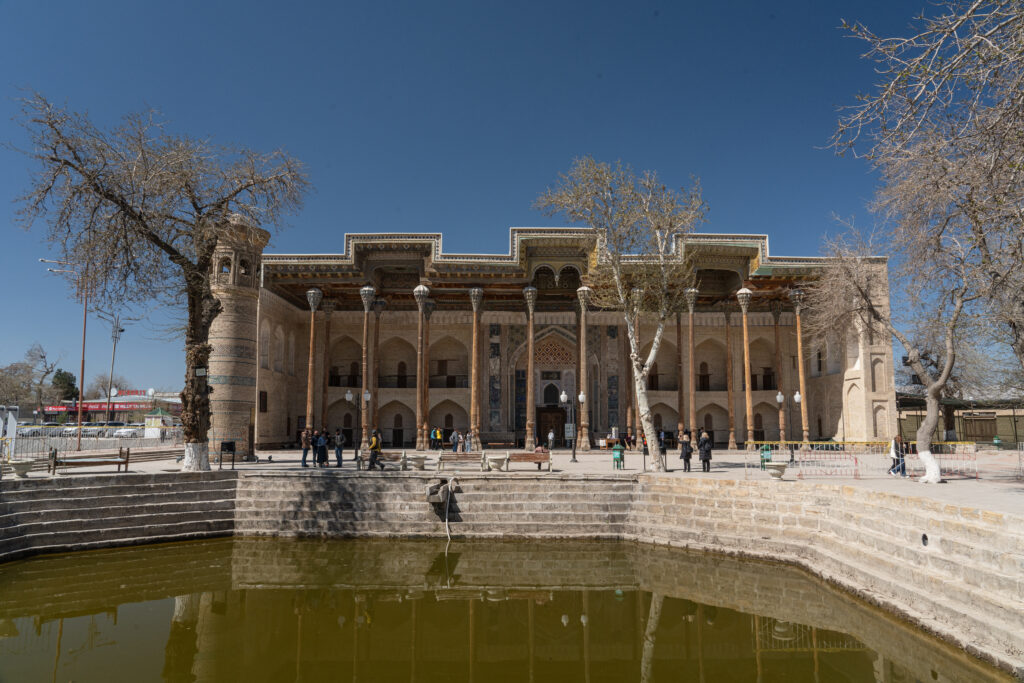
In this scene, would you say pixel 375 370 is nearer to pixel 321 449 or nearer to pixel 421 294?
pixel 421 294

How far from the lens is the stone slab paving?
901 cm

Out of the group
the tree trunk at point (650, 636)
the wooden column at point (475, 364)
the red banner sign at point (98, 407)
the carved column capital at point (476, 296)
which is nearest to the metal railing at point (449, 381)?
the wooden column at point (475, 364)

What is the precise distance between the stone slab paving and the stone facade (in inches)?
153

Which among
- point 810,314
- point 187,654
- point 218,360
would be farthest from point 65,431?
point 810,314

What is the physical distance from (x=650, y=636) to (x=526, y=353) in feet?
65.5

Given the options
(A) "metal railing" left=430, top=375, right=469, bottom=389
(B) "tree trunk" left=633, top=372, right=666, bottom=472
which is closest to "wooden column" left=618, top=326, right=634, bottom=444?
(A) "metal railing" left=430, top=375, right=469, bottom=389

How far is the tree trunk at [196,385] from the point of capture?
13.2 metres

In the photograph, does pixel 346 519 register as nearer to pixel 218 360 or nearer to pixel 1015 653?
pixel 218 360

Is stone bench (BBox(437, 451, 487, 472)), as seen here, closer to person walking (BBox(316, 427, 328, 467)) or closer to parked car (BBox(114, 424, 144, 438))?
person walking (BBox(316, 427, 328, 467))

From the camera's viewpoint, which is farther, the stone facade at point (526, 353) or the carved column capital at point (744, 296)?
the carved column capital at point (744, 296)

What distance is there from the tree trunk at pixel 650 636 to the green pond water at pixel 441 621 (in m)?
0.03

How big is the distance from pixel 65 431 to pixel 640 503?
72.5ft

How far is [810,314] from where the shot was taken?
24219 mm

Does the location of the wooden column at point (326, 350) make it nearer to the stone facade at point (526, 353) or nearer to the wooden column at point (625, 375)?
the stone facade at point (526, 353)
